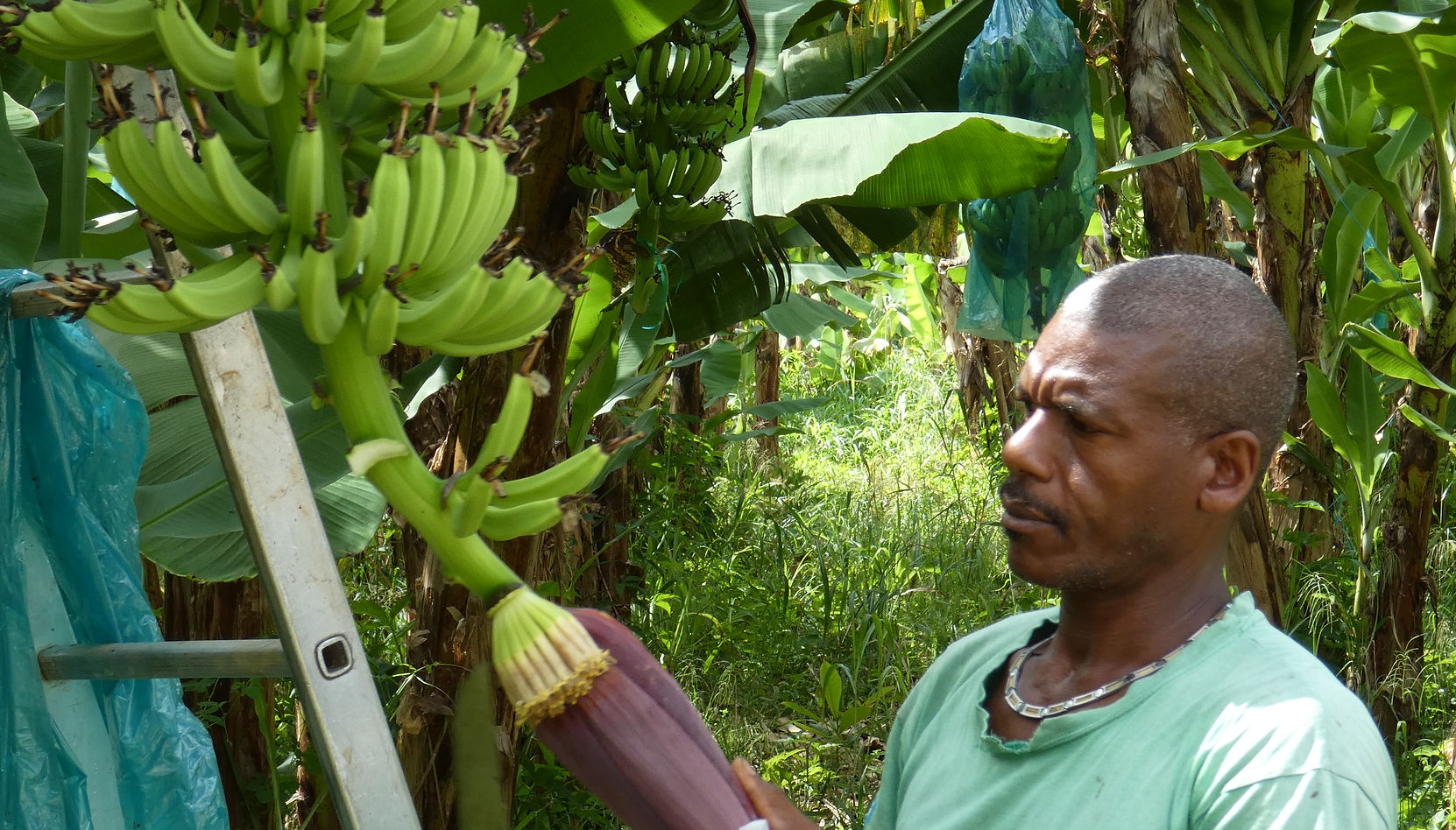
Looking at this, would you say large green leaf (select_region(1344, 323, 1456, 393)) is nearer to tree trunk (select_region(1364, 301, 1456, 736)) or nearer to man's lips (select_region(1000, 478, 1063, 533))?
tree trunk (select_region(1364, 301, 1456, 736))

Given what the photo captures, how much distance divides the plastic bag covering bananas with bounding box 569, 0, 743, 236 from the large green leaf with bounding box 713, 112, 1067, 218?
5.9 inches

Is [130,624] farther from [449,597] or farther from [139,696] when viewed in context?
[449,597]

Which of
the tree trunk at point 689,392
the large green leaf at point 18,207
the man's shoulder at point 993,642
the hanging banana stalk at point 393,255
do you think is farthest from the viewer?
the tree trunk at point 689,392

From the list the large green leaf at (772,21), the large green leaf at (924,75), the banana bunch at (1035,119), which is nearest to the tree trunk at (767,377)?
the large green leaf at (924,75)

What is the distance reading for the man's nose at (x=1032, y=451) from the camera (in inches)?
40.8

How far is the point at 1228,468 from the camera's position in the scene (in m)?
1.03

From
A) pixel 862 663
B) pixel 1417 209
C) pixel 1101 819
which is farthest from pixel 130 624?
pixel 1417 209

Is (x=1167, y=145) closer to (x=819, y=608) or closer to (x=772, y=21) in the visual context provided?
(x=772, y=21)

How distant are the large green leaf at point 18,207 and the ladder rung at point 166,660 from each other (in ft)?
1.69

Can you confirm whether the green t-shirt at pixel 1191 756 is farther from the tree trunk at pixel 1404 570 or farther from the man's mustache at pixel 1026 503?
the tree trunk at pixel 1404 570

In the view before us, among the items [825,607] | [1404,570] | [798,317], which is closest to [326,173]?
[798,317]

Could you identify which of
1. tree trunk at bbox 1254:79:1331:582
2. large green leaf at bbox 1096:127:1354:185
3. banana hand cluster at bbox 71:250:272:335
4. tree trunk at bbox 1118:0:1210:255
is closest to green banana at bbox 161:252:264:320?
banana hand cluster at bbox 71:250:272:335

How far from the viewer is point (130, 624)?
3.75 ft

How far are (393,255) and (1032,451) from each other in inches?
22.9
